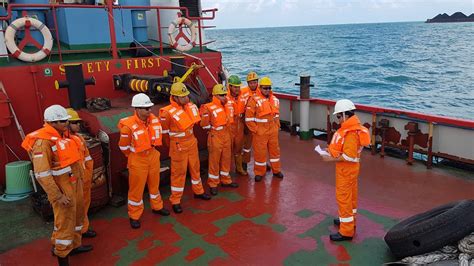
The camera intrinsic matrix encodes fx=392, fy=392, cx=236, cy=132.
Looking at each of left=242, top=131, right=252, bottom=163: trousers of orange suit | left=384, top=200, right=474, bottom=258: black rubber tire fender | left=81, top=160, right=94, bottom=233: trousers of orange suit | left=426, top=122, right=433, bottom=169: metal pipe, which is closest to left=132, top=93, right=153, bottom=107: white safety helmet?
left=81, top=160, right=94, bottom=233: trousers of orange suit

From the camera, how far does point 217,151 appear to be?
601cm

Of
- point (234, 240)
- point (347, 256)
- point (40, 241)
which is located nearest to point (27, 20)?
point (40, 241)

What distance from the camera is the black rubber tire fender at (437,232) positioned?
12.0ft

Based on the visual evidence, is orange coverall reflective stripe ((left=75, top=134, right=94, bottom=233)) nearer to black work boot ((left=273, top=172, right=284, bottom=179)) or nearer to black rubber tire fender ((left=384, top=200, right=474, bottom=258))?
black work boot ((left=273, top=172, right=284, bottom=179))

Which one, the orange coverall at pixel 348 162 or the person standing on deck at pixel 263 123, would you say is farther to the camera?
the person standing on deck at pixel 263 123

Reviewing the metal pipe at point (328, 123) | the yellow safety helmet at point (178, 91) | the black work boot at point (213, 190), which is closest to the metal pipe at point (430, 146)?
the metal pipe at point (328, 123)

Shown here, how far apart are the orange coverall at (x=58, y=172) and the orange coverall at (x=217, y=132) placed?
86.1 inches

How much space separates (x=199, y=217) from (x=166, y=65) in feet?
11.8

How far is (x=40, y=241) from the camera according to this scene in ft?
15.7

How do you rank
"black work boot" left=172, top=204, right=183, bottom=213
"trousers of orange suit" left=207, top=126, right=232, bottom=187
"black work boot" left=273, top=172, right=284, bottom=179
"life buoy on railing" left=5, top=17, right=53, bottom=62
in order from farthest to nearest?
"black work boot" left=273, top=172, right=284, bottom=179
"life buoy on railing" left=5, top=17, right=53, bottom=62
"trousers of orange suit" left=207, top=126, right=232, bottom=187
"black work boot" left=172, top=204, right=183, bottom=213

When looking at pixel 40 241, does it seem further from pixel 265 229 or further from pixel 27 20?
pixel 27 20

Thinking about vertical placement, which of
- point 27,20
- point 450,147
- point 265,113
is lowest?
point 450,147

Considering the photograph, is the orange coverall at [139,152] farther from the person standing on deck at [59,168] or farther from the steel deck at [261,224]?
the person standing on deck at [59,168]

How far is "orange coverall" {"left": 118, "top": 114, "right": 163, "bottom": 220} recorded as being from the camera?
484cm
